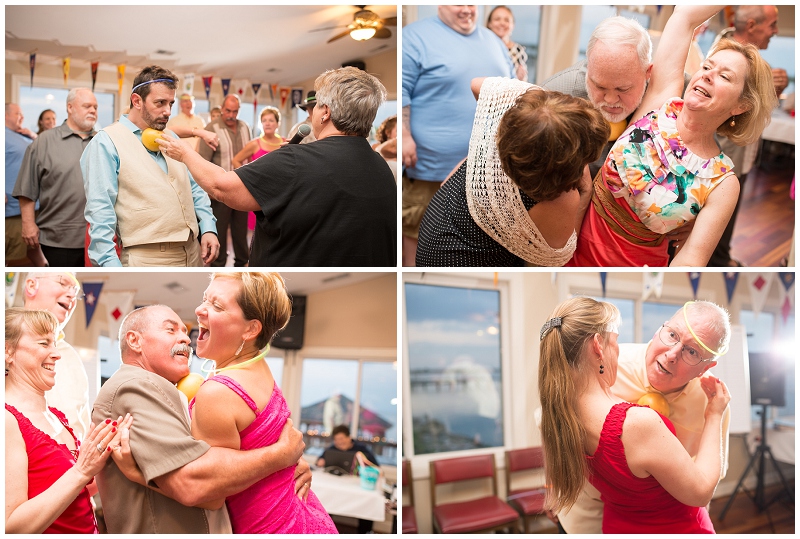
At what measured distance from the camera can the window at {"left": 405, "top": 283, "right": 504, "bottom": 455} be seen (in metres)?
2.12

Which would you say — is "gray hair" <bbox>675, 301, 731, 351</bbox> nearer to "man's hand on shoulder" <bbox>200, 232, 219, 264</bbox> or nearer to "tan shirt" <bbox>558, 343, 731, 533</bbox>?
"tan shirt" <bbox>558, 343, 731, 533</bbox>

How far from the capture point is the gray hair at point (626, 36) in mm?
1706

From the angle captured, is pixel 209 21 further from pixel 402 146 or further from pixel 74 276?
pixel 74 276

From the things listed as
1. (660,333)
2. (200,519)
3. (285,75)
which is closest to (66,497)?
(200,519)

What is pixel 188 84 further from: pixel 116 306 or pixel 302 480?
pixel 302 480

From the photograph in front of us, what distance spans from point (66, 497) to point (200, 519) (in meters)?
0.38

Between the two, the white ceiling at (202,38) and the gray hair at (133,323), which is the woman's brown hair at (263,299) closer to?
the gray hair at (133,323)

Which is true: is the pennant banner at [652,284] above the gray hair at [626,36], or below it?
below

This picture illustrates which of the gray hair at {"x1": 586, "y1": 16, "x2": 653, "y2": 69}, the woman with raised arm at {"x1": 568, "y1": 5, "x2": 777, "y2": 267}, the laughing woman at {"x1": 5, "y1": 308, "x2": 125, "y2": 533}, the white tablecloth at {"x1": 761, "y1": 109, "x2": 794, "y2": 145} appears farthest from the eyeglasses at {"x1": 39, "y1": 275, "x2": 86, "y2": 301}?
the white tablecloth at {"x1": 761, "y1": 109, "x2": 794, "y2": 145}

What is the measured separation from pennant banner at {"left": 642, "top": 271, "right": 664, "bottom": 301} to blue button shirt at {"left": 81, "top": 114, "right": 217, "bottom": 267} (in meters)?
1.50

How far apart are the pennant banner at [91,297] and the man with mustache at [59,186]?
0.31 ft

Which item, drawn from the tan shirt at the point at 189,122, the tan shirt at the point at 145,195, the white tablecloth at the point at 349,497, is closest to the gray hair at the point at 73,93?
the tan shirt at the point at 145,195

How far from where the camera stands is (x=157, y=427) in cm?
172

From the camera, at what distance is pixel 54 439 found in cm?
183
